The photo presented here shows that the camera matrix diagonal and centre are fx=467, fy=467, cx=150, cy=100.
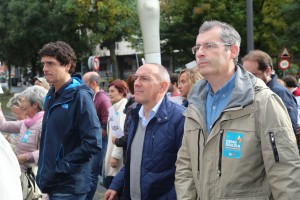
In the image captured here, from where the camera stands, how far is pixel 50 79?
400 centimetres

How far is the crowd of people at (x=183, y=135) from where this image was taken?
256 centimetres

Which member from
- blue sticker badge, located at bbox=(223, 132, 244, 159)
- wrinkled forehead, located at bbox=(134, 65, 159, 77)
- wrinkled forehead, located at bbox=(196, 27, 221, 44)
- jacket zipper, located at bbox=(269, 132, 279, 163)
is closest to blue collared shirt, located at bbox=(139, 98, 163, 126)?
wrinkled forehead, located at bbox=(134, 65, 159, 77)

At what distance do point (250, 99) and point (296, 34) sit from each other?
18476 mm

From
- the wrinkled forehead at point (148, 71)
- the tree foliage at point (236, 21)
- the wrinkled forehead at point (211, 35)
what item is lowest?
the wrinkled forehead at point (148, 71)

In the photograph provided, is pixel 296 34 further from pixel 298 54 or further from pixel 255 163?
pixel 255 163

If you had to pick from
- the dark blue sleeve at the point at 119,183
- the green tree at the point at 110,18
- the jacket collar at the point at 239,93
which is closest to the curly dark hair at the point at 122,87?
the dark blue sleeve at the point at 119,183

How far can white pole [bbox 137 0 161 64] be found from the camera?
7.94 meters

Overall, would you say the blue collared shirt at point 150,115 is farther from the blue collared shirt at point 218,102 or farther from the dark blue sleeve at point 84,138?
the blue collared shirt at point 218,102

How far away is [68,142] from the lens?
12.7 ft

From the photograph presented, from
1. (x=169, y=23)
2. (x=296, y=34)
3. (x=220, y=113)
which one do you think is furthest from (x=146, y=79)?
(x=169, y=23)

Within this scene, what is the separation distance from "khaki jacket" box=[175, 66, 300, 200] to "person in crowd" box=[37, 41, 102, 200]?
50.3 inches

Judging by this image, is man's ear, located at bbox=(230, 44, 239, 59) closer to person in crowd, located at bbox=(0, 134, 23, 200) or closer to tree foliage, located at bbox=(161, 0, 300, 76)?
person in crowd, located at bbox=(0, 134, 23, 200)

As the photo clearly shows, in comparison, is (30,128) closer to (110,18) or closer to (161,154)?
(161,154)

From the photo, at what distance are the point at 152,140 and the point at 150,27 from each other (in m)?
4.89
